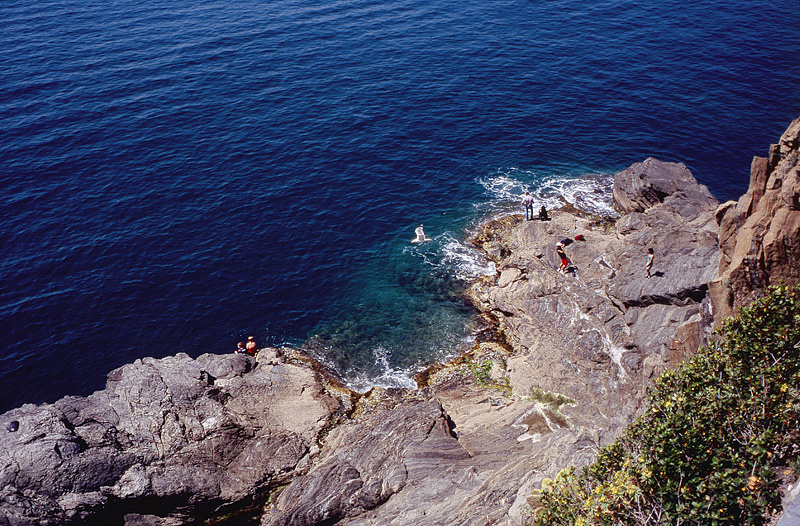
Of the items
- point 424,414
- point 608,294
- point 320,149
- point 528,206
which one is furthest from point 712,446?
point 320,149

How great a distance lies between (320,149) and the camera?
76750mm

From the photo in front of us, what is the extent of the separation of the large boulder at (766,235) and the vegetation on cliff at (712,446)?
4909mm

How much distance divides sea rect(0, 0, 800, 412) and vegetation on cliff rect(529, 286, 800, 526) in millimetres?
26131

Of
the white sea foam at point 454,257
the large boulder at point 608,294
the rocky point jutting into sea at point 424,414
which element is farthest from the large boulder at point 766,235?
the white sea foam at point 454,257

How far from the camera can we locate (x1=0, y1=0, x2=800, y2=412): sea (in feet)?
175

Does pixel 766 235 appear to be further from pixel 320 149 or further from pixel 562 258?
pixel 320 149

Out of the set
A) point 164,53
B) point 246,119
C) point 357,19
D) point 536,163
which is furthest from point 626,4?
point 164,53

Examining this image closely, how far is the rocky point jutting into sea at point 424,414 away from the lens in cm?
3177

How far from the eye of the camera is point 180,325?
52.9m

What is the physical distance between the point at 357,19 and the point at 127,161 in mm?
60638

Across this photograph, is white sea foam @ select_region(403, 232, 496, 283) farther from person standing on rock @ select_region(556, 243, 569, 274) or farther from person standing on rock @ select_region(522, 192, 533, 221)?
person standing on rock @ select_region(556, 243, 569, 274)

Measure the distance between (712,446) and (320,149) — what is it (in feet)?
210

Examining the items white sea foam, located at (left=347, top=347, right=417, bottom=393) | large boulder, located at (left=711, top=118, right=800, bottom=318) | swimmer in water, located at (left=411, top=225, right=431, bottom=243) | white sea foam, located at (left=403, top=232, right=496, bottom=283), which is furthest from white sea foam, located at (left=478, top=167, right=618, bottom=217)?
large boulder, located at (left=711, top=118, right=800, bottom=318)

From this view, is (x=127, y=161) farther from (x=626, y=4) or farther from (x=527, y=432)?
(x=626, y=4)
